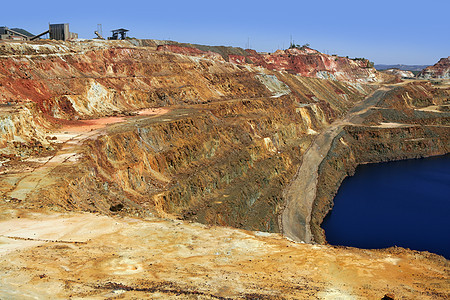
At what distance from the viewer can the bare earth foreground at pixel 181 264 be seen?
1784 centimetres

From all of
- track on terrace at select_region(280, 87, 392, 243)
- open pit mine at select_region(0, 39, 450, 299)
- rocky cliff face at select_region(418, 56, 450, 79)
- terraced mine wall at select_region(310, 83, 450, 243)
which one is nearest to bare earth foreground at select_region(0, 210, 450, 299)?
open pit mine at select_region(0, 39, 450, 299)

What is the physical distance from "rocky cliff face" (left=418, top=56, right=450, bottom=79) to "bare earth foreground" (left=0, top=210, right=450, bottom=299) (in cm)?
17003

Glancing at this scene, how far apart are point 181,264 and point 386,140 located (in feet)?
235

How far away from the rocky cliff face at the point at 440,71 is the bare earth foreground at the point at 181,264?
170m

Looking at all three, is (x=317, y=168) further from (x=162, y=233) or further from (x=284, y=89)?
(x=162, y=233)

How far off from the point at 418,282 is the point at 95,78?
5221cm

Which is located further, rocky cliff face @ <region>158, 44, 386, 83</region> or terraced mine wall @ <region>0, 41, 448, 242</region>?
rocky cliff face @ <region>158, 44, 386, 83</region>

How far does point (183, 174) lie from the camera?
4525 cm

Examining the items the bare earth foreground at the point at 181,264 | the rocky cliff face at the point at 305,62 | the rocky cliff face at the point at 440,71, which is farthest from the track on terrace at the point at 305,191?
the rocky cliff face at the point at 440,71

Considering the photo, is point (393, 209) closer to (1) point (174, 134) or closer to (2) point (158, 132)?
(1) point (174, 134)

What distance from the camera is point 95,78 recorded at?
2402 inches

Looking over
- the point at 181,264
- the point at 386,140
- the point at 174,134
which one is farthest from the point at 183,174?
the point at 386,140

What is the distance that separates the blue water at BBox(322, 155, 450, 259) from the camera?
1746 inches

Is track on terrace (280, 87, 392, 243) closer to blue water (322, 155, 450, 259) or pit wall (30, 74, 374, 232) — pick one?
pit wall (30, 74, 374, 232)
